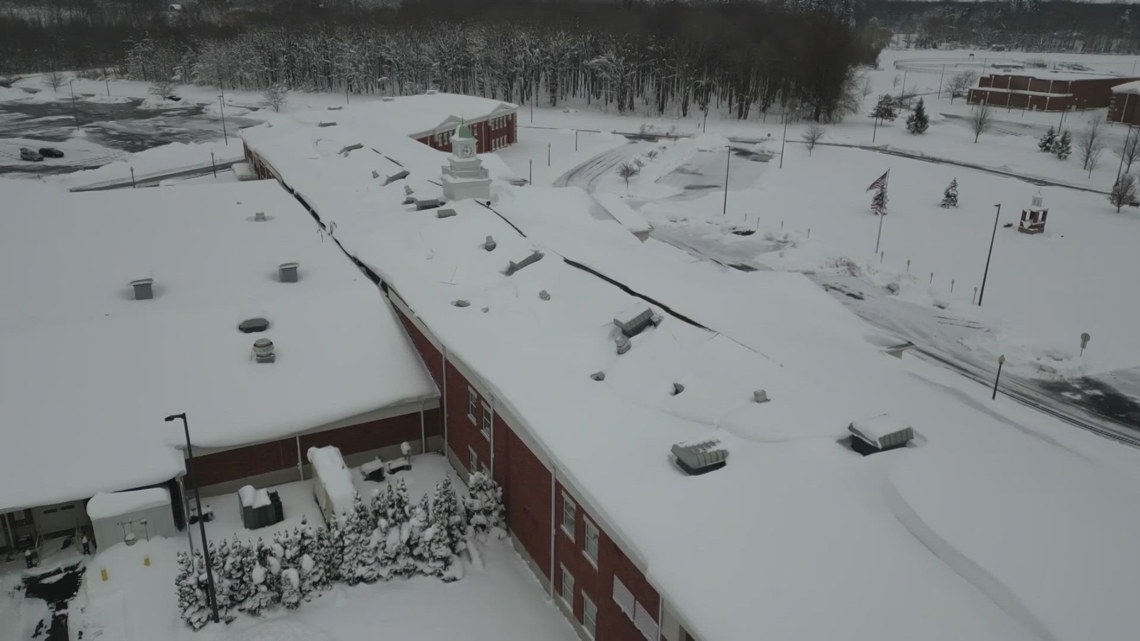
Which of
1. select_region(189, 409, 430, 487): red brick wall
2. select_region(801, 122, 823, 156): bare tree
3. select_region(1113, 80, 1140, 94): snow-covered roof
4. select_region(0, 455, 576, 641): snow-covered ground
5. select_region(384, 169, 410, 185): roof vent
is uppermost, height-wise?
select_region(1113, 80, 1140, 94): snow-covered roof

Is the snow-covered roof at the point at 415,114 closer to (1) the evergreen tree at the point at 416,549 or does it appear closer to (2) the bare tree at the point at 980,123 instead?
(1) the evergreen tree at the point at 416,549

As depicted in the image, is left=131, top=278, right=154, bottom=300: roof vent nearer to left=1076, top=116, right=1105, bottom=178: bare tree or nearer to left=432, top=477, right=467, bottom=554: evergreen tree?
left=432, top=477, right=467, bottom=554: evergreen tree

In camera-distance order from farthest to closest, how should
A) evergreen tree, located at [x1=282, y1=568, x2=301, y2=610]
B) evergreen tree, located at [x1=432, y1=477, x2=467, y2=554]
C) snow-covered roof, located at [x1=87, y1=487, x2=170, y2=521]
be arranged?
evergreen tree, located at [x1=432, y1=477, x2=467, y2=554] → snow-covered roof, located at [x1=87, y1=487, x2=170, y2=521] → evergreen tree, located at [x1=282, y1=568, x2=301, y2=610]

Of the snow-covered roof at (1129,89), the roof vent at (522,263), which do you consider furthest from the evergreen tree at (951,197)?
the snow-covered roof at (1129,89)

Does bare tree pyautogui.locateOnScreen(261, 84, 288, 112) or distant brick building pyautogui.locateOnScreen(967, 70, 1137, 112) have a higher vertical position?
distant brick building pyautogui.locateOnScreen(967, 70, 1137, 112)

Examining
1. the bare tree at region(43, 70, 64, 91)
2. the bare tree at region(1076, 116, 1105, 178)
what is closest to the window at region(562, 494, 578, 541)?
the bare tree at region(1076, 116, 1105, 178)

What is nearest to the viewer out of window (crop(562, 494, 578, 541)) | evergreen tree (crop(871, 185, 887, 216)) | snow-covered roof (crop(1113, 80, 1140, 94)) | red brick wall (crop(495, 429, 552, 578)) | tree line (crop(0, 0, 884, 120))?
window (crop(562, 494, 578, 541))

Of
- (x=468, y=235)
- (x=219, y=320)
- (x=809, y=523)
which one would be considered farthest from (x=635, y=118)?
(x=809, y=523)
